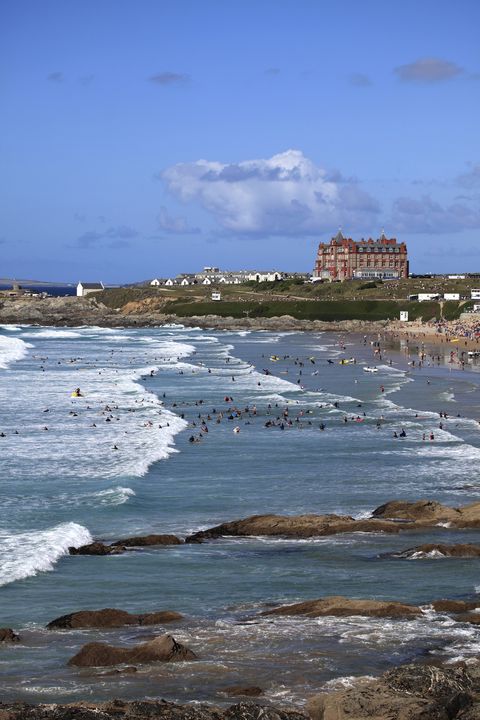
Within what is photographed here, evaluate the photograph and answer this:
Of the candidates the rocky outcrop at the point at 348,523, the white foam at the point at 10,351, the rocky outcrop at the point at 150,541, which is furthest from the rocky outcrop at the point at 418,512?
the white foam at the point at 10,351

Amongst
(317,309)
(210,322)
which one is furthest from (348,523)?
(210,322)

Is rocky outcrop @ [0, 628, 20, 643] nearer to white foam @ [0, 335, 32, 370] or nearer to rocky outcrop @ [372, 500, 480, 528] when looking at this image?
rocky outcrop @ [372, 500, 480, 528]

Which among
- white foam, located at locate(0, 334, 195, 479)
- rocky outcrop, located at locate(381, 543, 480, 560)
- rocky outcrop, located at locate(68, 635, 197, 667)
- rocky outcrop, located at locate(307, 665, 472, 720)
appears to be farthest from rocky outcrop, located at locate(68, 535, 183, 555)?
rocky outcrop, located at locate(307, 665, 472, 720)

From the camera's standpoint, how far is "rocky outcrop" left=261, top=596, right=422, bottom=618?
25375 millimetres

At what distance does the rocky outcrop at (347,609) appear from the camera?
2538cm

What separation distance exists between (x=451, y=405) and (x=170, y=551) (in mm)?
39497

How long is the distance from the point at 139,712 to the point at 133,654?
4767mm

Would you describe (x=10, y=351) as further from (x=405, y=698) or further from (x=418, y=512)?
(x=405, y=698)

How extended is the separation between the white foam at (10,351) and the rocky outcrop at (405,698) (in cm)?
7966

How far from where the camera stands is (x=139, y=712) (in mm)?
17469

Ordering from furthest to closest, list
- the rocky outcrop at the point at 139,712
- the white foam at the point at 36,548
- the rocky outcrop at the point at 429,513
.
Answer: the rocky outcrop at the point at 429,513 → the white foam at the point at 36,548 → the rocky outcrop at the point at 139,712

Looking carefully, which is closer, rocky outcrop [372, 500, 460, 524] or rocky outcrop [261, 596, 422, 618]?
rocky outcrop [261, 596, 422, 618]

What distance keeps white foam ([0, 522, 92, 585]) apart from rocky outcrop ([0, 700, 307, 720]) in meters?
11.0

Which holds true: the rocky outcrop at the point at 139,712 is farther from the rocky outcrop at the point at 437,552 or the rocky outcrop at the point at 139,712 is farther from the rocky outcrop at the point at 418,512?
the rocky outcrop at the point at 418,512
